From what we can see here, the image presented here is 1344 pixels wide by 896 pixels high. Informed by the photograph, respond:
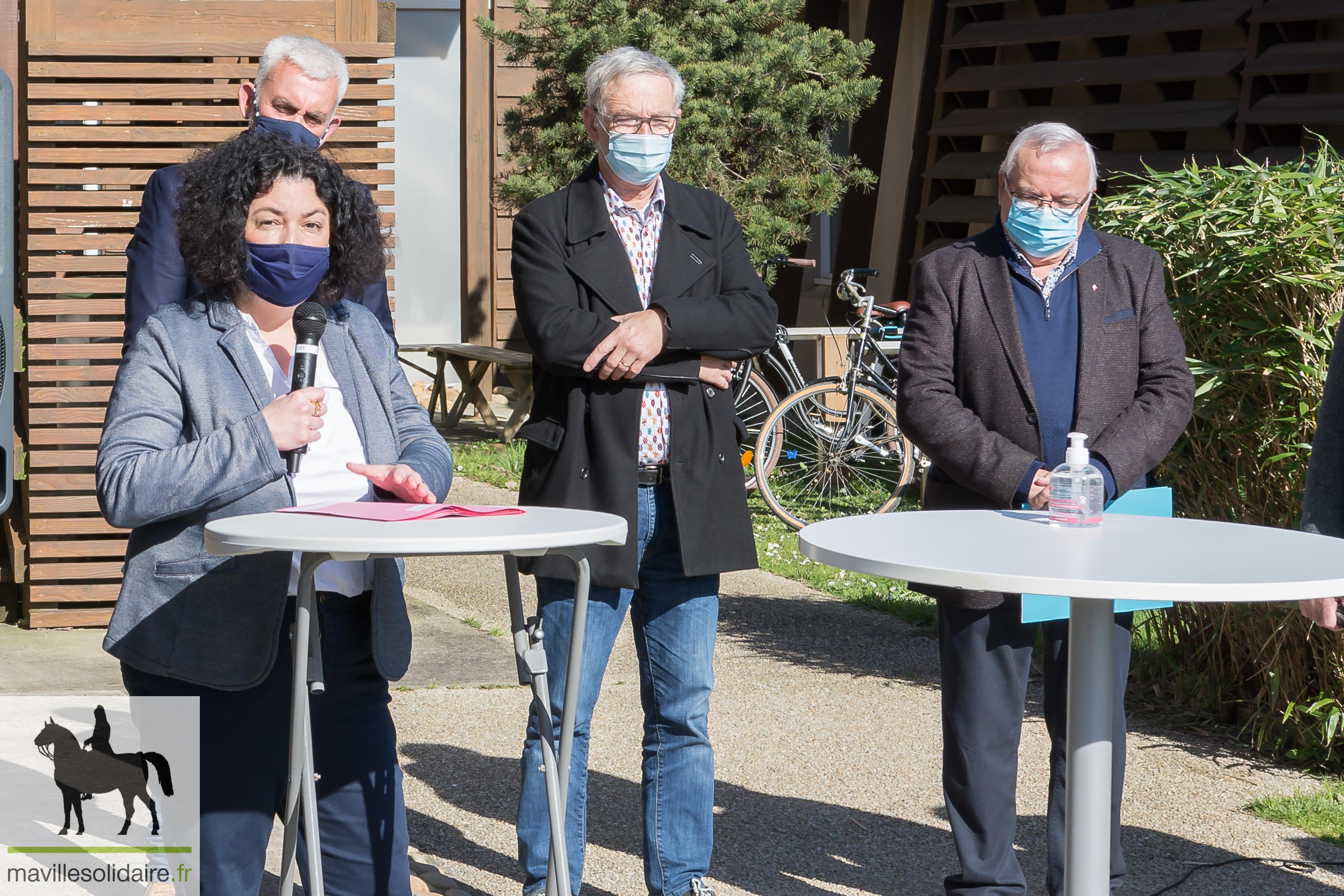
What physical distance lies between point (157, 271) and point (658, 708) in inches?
58.6

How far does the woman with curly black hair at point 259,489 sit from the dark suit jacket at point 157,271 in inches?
10.6

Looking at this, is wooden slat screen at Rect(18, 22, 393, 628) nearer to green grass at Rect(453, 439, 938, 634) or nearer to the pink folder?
green grass at Rect(453, 439, 938, 634)

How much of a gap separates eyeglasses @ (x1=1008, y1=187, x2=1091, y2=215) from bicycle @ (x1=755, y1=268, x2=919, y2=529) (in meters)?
5.47

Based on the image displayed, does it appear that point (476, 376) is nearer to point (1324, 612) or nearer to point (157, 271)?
point (157, 271)

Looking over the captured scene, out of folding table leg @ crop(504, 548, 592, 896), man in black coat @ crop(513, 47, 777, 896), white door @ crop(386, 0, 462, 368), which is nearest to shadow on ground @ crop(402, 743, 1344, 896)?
man in black coat @ crop(513, 47, 777, 896)

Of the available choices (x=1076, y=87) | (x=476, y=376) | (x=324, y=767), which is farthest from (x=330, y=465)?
(x=476, y=376)

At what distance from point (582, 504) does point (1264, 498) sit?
2386 mm

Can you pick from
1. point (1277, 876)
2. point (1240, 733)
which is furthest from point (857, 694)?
point (1277, 876)

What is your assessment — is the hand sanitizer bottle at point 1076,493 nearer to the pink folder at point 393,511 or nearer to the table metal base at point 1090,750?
the table metal base at point 1090,750

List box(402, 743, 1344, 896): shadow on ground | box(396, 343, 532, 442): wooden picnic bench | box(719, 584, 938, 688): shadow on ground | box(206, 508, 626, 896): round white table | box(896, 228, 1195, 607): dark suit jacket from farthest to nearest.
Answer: box(396, 343, 532, 442): wooden picnic bench → box(719, 584, 938, 688): shadow on ground → box(402, 743, 1344, 896): shadow on ground → box(896, 228, 1195, 607): dark suit jacket → box(206, 508, 626, 896): round white table

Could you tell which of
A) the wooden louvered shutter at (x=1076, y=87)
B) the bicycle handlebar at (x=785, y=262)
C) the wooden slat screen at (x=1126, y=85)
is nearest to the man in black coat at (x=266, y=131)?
the wooden slat screen at (x=1126, y=85)

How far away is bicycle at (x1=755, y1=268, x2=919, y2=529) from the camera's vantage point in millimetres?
9000

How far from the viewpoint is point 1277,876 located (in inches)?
152

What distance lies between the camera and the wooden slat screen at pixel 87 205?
5961 mm
